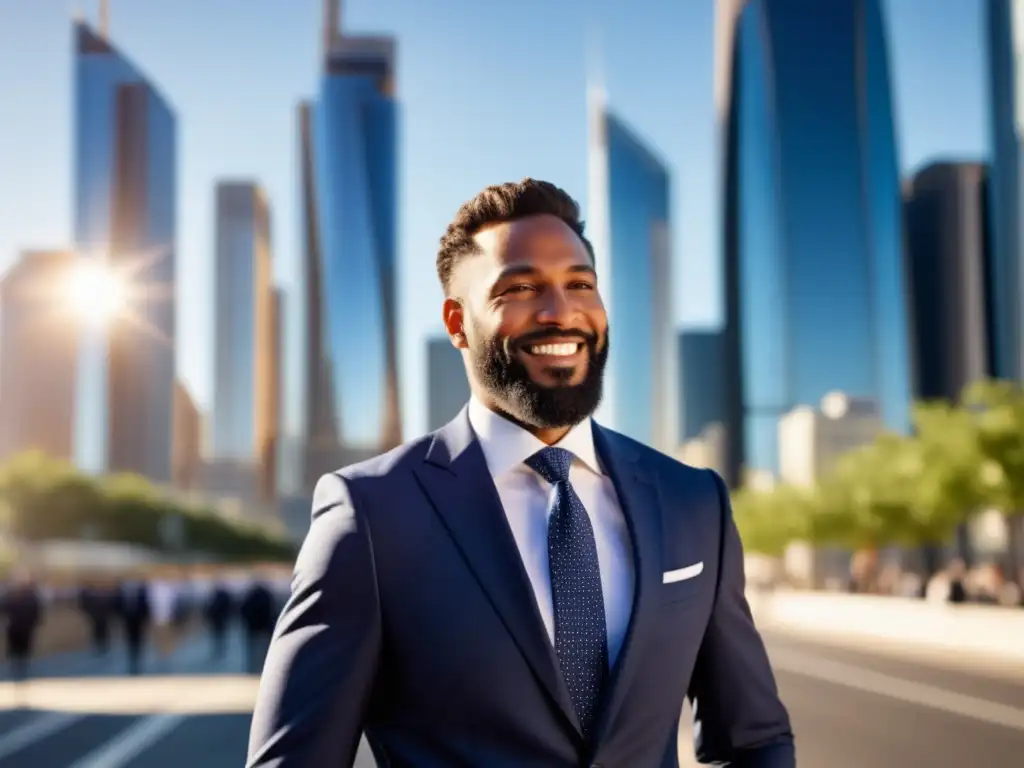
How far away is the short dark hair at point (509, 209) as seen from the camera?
2.61 meters

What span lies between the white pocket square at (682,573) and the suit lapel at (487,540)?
26 cm

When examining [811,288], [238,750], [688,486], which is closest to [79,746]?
[238,750]

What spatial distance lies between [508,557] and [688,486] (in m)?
Result: 0.46

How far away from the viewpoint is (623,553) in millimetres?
2559

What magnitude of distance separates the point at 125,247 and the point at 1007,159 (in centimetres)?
10651

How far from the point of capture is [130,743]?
1452 centimetres

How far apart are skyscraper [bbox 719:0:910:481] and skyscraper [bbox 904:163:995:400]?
3.90m

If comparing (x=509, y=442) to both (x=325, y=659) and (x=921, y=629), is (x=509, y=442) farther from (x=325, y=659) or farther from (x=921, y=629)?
(x=921, y=629)

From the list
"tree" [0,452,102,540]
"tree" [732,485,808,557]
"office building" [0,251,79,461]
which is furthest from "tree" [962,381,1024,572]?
"office building" [0,251,79,461]

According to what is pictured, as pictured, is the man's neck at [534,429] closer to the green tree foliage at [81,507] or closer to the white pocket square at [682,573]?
the white pocket square at [682,573]

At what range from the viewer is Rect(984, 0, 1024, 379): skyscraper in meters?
130

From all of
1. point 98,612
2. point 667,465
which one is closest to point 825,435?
point 98,612

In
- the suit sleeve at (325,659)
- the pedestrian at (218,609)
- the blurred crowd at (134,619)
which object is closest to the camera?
the suit sleeve at (325,659)

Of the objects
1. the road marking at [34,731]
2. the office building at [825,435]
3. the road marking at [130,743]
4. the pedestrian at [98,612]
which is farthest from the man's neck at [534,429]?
the office building at [825,435]
